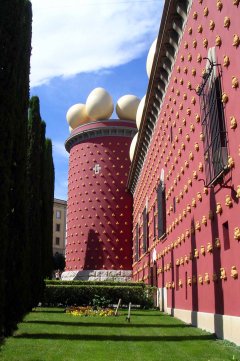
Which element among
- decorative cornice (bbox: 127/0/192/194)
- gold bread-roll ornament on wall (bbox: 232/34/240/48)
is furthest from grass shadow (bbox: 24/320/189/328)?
decorative cornice (bbox: 127/0/192/194)

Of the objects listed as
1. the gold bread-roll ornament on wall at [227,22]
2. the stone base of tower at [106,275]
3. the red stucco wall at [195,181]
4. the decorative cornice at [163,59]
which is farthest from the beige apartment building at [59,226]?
the gold bread-roll ornament on wall at [227,22]

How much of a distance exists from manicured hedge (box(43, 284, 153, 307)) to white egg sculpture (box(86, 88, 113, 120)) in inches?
685

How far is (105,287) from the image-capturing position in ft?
71.1

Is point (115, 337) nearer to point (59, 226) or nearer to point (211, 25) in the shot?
point (211, 25)

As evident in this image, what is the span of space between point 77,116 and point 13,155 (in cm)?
2775

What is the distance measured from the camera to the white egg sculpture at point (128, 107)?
3572 cm

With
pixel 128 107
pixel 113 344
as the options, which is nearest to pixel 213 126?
pixel 113 344

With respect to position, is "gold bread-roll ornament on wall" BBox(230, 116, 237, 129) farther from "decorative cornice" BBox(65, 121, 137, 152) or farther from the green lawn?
"decorative cornice" BBox(65, 121, 137, 152)

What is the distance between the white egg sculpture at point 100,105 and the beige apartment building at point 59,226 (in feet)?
140

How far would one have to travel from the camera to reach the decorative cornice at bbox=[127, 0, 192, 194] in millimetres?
13969

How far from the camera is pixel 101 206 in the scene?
1286 inches

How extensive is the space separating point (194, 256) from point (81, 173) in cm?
2336

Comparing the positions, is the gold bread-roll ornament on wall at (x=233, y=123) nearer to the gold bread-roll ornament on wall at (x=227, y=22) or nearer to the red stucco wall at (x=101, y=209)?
the gold bread-roll ornament on wall at (x=227, y=22)

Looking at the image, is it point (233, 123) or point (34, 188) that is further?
point (34, 188)
